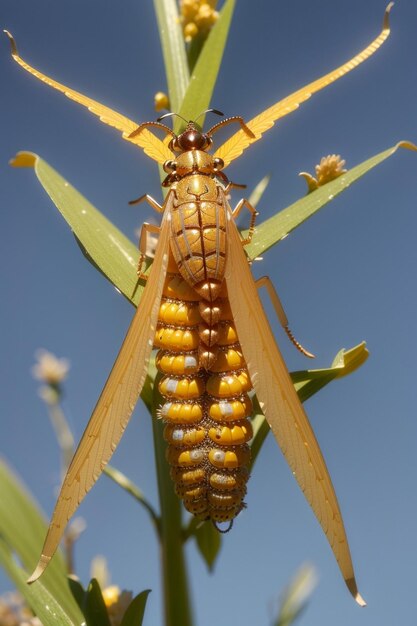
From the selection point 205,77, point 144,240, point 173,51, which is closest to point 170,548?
point 144,240

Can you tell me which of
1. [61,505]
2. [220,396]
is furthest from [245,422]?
[61,505]

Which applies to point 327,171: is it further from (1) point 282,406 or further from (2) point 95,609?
(2) point 95,609

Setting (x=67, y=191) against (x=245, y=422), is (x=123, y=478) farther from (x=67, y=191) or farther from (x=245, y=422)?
(x=67, y=191)

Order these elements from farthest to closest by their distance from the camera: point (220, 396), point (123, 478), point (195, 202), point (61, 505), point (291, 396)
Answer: point (123, 478)
point (195, 202)
point (220, 396)
point (291, 396)
point (61, 505)

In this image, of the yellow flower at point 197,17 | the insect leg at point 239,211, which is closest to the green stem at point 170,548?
the insect leg at point 239,211

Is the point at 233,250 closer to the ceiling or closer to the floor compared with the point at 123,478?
closer to the ceiling

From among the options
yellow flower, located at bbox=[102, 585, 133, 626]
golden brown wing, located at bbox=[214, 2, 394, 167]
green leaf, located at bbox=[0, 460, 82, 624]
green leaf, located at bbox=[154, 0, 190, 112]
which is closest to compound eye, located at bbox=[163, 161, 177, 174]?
golden brown wing, located at bbox=[214, 2, 394, 167]

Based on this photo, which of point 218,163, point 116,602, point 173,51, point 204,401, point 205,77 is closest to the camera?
point 204,401
